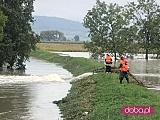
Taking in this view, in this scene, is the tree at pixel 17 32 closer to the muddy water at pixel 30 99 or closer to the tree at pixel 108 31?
the muddy water at pixel 30 99

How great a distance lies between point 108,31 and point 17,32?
30.8 metres

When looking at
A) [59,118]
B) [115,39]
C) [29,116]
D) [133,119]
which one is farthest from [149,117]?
[115,39]

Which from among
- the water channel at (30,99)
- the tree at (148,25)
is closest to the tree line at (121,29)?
the tree at (148,25)

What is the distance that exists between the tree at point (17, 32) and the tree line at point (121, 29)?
26.4 meters

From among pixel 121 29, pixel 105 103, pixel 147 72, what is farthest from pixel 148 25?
pixel 105 103

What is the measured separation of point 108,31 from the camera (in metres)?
79.8

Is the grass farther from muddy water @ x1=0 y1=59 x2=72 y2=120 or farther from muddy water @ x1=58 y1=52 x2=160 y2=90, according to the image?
muddy water @ x1=58 y1=52 x2=160 y2=90

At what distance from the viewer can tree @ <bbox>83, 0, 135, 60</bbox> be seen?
78688 mm

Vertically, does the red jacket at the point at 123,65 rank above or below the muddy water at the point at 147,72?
above

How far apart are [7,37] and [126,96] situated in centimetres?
3373

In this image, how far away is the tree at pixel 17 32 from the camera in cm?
5003

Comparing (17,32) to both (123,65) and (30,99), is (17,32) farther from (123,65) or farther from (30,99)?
(123,65)

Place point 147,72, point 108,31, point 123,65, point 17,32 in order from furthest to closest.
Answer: point 108,31, point 17,32, point 147,72, point 123,65

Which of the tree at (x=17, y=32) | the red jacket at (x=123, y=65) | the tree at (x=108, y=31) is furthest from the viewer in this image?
the tree at (x=108, y=31)
